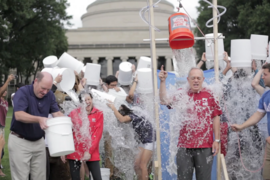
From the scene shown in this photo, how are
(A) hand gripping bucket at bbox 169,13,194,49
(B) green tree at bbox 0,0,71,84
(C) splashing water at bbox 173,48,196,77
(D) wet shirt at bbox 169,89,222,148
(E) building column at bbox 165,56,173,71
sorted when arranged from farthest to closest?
(E) building column at bbox 165,56,173,71 < (B) green tree at bbox 0,0,71,84 < (C) splashing water at bbox 173,48,196,77 < (A) hand gripping bucket at bbox 169,13,194,49 < (D) wet shirt at bbox 169,89,222,148

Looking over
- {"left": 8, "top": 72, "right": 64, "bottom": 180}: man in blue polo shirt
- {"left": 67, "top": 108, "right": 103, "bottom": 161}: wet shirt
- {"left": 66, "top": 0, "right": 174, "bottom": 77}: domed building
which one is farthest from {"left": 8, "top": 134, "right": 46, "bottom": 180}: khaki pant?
{"left": 66, "top": 0, "right": 174, "bottom": 77}: domed building

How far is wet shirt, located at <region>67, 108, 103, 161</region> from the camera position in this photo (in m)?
5.15

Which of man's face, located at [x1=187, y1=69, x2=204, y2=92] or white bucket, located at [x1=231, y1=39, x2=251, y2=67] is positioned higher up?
white bucket, located at [x1=231, y1=39, x2=251, y2=67]

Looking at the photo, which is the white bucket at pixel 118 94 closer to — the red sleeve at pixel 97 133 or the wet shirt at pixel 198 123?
the red sleeve at pixel 97 133

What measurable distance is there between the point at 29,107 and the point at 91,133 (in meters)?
1.03

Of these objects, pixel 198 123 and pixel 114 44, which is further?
pixel 114 44

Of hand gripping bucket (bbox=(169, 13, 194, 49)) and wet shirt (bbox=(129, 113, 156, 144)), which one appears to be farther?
wet shirt (bbox=(129, 113, 156, 144))

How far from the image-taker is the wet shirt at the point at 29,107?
4.54 m

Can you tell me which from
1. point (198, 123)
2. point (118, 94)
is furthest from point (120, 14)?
point (198, 123)

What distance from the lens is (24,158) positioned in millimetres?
4680

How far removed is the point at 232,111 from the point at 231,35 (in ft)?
79.0

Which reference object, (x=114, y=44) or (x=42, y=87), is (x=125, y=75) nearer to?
(x=42, y=87)

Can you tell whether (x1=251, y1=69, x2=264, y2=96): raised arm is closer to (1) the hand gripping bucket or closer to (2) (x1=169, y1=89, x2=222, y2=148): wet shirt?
(2) (x1=169, y1=89, x2=222, y2=148): wet shirt

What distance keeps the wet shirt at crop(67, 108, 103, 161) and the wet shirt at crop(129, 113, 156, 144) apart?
65 centimetres
